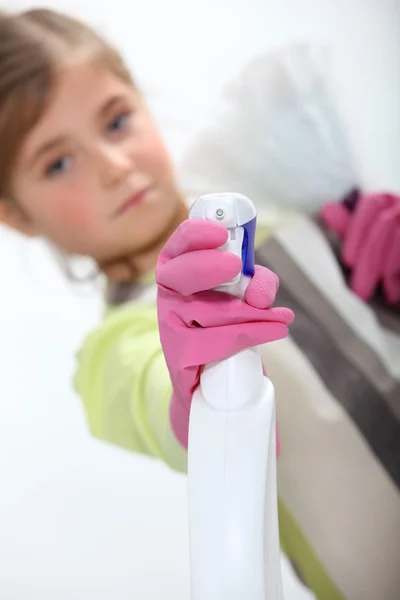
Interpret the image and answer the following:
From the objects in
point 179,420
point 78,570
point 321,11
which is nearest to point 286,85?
point 321,11

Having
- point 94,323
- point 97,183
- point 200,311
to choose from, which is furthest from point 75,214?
point 200,311

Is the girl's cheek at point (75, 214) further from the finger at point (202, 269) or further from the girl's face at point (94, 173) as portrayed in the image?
the finger at point (202, 269)

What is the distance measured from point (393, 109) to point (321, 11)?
0.18 metres

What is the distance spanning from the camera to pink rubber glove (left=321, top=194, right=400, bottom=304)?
0.63 metres

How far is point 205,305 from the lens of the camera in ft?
0.95

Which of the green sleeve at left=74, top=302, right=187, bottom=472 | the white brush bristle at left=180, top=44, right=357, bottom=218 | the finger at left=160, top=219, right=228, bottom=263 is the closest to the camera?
the finger at left=160, top=219, right=228, bottom=263

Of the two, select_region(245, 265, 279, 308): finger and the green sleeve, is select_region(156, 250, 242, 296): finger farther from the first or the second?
the green sleeve

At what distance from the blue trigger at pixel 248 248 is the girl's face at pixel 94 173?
1.19ft

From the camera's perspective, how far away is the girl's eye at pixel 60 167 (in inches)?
24.5

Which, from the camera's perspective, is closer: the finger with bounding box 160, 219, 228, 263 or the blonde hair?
the finger with bounding box 160, 219, 228, 263

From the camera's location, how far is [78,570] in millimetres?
586

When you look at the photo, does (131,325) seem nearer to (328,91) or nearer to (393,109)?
(328,91)

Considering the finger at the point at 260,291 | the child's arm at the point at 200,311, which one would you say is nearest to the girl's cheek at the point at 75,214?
the child's arm at the point at 200,311

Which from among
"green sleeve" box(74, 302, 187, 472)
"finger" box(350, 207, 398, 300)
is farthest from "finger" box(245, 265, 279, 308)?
"finger" box(350, 207, 398, 300)
